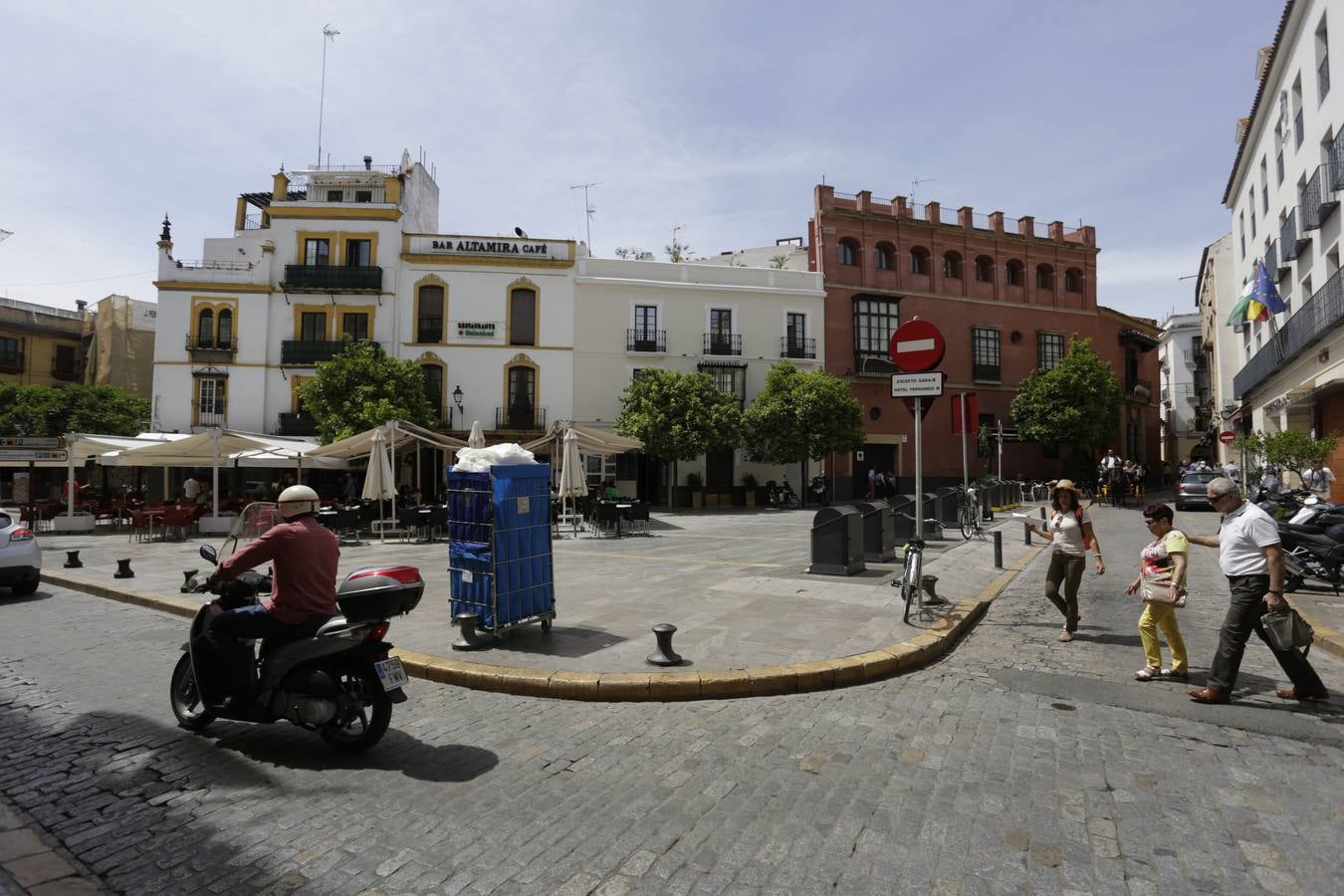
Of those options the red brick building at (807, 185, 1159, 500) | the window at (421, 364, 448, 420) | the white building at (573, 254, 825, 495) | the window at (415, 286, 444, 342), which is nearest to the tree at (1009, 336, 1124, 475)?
the red brick building at (807, 185, 1159, 500)

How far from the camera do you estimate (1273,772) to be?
3703mm

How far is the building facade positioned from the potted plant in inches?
1553

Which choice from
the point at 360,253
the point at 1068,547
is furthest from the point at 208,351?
the point at 1068,547

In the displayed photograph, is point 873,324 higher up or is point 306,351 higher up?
point 873,324

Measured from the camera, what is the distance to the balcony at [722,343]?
106ft

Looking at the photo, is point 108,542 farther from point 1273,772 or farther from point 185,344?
point 1273,772

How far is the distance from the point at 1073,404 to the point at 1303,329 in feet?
48.2

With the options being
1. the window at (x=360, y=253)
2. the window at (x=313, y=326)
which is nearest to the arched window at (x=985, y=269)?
the window at (x=360, y=253)

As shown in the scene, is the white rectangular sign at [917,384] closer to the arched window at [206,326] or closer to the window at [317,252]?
the window at [317,252]

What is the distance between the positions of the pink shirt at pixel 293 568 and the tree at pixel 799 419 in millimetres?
25476

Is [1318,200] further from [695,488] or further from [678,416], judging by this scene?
[695,488]

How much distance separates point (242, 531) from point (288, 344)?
28223mm

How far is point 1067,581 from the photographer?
22.3ft

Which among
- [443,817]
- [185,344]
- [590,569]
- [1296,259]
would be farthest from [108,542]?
[1296,259]
